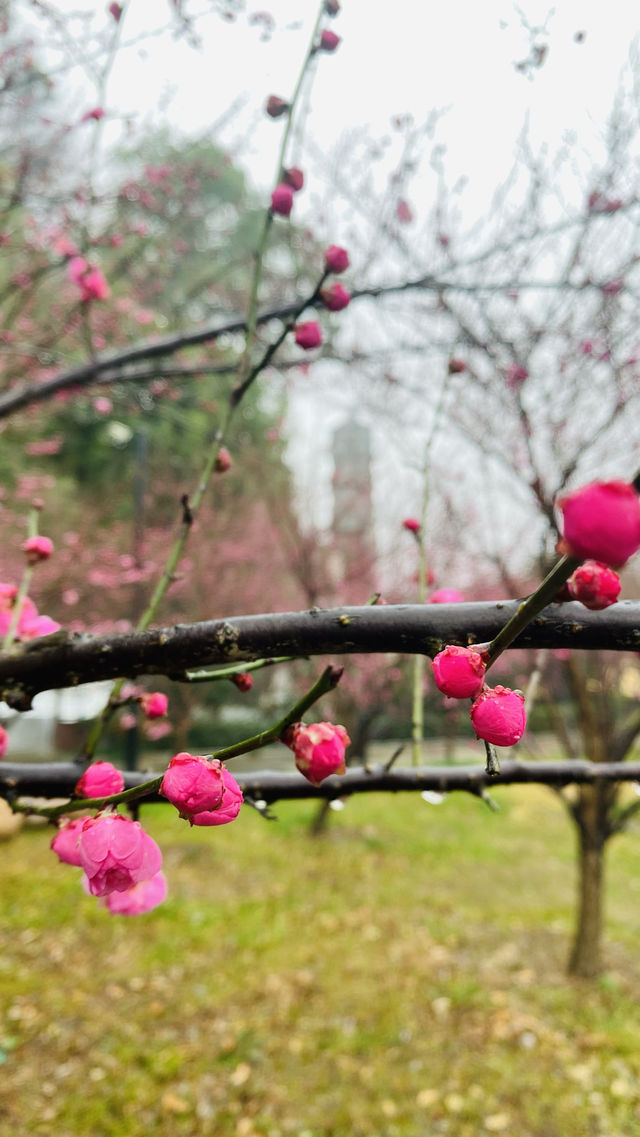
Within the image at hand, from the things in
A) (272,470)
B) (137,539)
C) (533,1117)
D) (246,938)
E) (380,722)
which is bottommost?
(380,722)

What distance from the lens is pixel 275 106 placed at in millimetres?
1421

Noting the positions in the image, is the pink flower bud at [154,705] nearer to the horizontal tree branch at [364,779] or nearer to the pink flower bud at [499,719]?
the horizontal tree branch at [364,779]

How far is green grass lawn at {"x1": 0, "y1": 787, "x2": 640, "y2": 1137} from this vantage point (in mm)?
3041

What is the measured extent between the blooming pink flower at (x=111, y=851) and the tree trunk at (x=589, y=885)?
4.39 metres

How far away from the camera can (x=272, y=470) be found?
967cm

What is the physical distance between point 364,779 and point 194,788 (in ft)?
2.27

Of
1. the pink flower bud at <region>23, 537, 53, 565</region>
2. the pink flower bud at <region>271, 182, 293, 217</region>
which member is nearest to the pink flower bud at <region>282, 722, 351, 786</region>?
the pink flower bud at <region>23, 537, 53, 565</region>

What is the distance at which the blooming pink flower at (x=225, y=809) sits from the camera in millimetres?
663

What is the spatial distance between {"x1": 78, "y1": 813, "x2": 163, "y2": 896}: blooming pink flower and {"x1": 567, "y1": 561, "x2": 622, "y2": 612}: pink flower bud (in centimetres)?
58

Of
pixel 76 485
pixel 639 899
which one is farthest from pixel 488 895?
pixel 76 485

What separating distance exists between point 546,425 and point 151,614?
13.9 feet

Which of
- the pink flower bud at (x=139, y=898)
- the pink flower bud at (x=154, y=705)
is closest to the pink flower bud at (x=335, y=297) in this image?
the pink flower bud at (x=154, y=705)

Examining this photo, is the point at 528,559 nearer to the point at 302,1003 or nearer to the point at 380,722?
the point at 380,722

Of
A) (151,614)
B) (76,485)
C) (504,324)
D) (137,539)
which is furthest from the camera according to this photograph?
(76,485)
